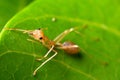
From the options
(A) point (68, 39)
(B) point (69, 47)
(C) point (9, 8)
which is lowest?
(B) point (69, 47)

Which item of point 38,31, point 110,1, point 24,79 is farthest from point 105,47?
point 24,79

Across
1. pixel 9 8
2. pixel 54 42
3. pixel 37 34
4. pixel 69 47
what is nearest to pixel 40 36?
pixel 37 34

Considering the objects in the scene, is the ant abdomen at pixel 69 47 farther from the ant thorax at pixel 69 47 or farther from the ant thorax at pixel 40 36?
the ant thorax at pixel 40 36

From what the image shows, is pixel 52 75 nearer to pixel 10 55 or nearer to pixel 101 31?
pixel 10 55

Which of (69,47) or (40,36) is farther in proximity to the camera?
(69,47)

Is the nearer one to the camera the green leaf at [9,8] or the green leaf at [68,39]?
the green leaf at [68,39]

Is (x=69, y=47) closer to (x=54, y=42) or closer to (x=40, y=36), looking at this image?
(x=54, y=42)

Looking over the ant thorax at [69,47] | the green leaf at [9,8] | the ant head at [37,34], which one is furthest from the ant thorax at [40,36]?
the green leaf at [9,8]
